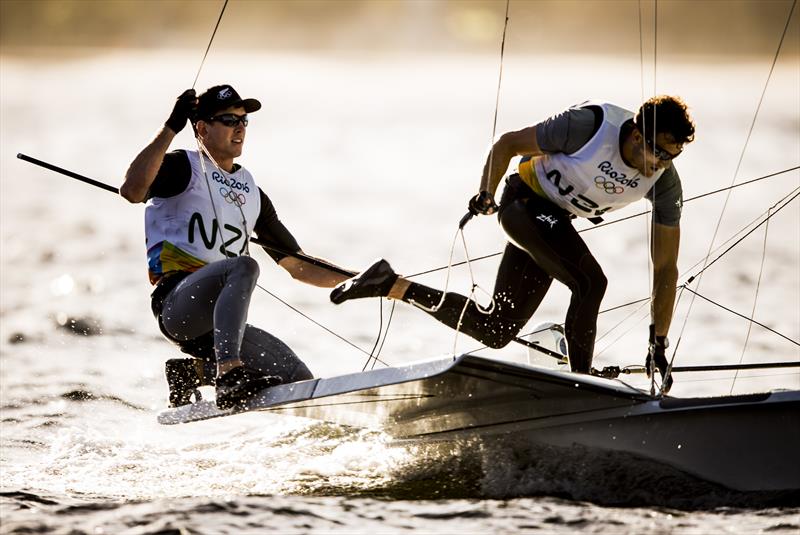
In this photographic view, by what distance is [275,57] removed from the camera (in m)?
35.7

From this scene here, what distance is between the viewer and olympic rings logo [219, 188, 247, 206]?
4.89 metres

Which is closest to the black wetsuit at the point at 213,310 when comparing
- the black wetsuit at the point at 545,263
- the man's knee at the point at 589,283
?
the black wetsuit at the point at 545,263

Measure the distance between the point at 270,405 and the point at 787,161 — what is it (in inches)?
546

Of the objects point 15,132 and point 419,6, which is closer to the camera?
A: point 15,132

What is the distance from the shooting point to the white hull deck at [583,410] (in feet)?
13.8

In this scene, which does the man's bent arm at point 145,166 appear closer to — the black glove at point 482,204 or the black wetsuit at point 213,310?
the black wetsuit at point 213,310

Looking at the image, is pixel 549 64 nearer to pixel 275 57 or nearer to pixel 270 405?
pixel 275 57

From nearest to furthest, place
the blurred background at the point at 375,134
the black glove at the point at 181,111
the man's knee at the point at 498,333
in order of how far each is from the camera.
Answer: the black glove at the point at 181,111 → the man's knee at the point at 498,333 → the blurred background at the point at 375,134

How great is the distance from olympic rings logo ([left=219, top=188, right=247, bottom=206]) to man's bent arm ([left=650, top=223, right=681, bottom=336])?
159 centimetres

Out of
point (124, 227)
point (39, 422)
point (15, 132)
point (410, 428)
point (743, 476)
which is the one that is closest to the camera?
point (743, 476)

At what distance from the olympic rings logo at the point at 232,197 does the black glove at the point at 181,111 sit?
43cm

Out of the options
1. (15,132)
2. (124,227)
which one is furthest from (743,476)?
(15,132)

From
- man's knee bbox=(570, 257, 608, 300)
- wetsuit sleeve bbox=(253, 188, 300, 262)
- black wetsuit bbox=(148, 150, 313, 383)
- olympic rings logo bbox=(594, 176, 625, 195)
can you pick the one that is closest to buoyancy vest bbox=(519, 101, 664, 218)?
olympic rings logo bbox=(594, 176, 625, 195)

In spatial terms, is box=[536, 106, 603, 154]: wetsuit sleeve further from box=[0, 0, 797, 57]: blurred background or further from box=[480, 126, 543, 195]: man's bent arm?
box=[0, 0, 797, 57]: blurred background
